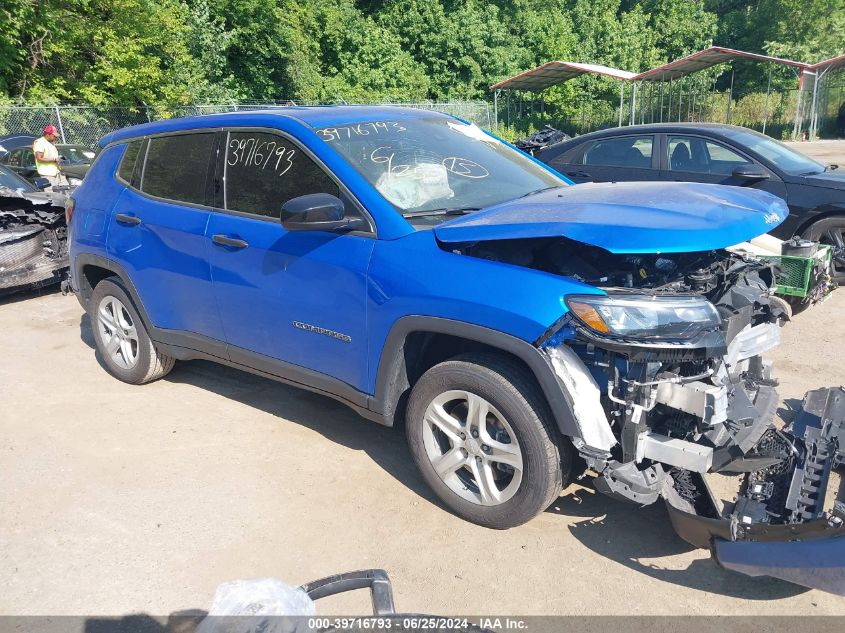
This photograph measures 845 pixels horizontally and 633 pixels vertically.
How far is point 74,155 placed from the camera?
47.2 ft

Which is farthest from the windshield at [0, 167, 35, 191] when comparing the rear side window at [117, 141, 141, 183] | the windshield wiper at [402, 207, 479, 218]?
the windshield wiper at [402, 207, 479, 218]

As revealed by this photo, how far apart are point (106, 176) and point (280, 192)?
6.33 ft

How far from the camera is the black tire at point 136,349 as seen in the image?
4.92 metres

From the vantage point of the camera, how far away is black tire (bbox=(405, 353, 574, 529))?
2949mm

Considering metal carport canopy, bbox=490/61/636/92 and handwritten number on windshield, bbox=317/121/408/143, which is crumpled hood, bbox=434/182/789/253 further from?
metal carport canopy, bbox=490/61/636/92

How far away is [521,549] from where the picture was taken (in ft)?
10.4

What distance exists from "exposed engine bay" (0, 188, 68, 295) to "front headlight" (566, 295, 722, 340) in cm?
687

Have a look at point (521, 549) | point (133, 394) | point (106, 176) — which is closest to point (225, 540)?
point (521, 549)

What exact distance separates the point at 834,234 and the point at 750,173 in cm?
96

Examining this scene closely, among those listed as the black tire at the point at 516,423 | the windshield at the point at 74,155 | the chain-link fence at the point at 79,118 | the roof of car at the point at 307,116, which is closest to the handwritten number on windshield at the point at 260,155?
the roof of car at the point at 307,116

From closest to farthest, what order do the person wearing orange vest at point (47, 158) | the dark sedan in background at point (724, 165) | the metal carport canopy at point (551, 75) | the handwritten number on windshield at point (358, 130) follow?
1. the handwritten number on windshield at point (358, 130)
2. the dark sedan in background at point (724, 165)
3. the person wearing orange vest at point (47, 158)
4. the metal carport canopy at point (551, 75)

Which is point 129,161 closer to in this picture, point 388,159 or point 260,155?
point 260,155

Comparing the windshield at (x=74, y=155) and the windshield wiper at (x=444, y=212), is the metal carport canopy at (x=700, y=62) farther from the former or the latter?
the windshield wiper at (x=444, y=212)

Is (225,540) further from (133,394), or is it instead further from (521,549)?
(133,394)
